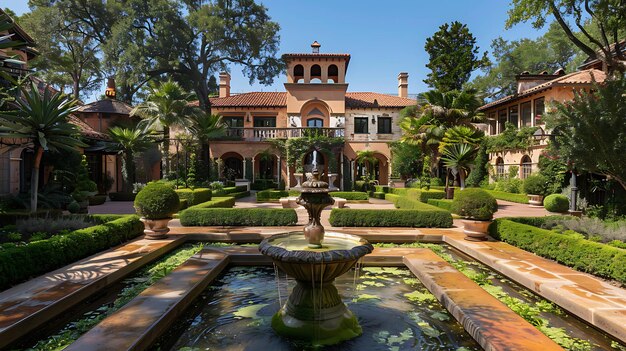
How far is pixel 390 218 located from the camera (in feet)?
43.3

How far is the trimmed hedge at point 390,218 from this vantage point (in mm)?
13008

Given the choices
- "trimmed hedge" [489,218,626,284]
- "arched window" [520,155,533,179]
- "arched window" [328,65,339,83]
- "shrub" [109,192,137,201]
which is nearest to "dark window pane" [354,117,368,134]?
"arched window" [328,65,339,83]

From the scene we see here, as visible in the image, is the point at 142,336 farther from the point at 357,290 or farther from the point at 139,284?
the point at 357,290

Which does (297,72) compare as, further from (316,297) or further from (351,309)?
(316,297)

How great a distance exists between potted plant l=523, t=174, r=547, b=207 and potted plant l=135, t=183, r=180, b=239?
1896 centimetres

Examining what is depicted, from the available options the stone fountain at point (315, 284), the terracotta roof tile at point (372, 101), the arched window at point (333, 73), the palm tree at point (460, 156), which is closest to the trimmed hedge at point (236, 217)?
the stone fountain at point (315, 284)

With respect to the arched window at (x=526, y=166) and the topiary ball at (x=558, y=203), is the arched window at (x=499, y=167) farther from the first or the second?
the topiary ball at (x=558, y=203)

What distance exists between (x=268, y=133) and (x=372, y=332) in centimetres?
2674

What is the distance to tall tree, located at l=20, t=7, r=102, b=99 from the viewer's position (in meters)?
31.3

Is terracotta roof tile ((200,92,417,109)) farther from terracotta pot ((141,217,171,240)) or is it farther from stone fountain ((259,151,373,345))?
stone fountain ((259,151,373,345))

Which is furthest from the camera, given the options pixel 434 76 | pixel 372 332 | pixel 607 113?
pixel 434 76

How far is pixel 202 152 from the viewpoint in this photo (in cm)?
2938

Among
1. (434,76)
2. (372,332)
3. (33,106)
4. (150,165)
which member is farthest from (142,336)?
(434,76)

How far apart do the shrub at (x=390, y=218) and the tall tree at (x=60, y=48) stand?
28402 millimetres
